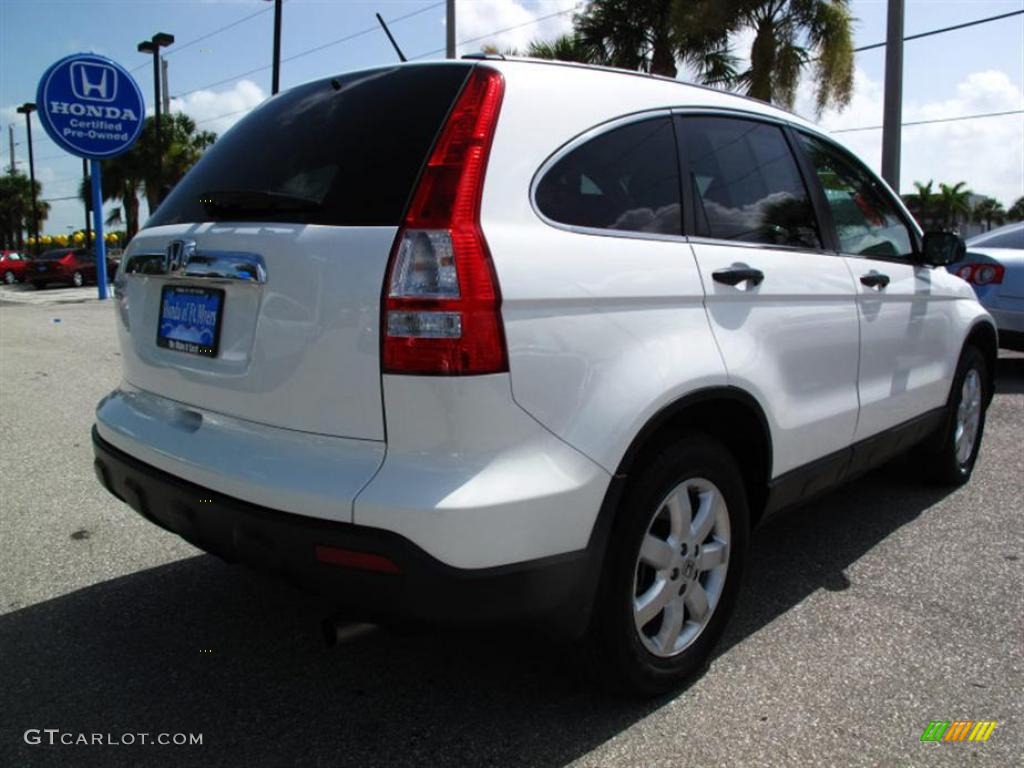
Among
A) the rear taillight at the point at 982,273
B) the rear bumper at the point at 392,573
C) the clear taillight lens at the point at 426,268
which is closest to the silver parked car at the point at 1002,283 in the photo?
the rear taillight at the point at 982,273

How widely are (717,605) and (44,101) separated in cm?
1665

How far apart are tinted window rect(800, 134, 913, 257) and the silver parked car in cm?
405

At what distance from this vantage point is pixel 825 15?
17641mm

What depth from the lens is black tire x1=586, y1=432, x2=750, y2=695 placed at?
216cm

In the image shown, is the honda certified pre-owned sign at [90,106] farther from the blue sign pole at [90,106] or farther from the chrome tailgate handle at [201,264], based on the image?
the chrome tailgate handle at [201,264]

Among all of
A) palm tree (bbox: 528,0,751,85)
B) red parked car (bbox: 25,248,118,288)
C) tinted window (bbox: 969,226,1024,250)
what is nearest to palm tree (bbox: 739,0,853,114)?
palm tree (bbox: 528,0,751,85)

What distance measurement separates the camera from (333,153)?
222 cm

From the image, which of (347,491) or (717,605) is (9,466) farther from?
(717,605)

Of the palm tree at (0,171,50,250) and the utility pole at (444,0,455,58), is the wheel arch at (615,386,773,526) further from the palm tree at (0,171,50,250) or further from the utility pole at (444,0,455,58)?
the palm tree at (0,171,50,250)

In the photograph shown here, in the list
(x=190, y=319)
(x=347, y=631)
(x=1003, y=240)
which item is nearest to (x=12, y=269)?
(x=1003, y=240)

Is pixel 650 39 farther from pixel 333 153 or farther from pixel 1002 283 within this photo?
pixel 333 153

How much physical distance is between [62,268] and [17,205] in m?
54.1

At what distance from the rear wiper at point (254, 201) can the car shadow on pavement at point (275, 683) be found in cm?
112

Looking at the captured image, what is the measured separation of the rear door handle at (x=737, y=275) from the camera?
2457mm
